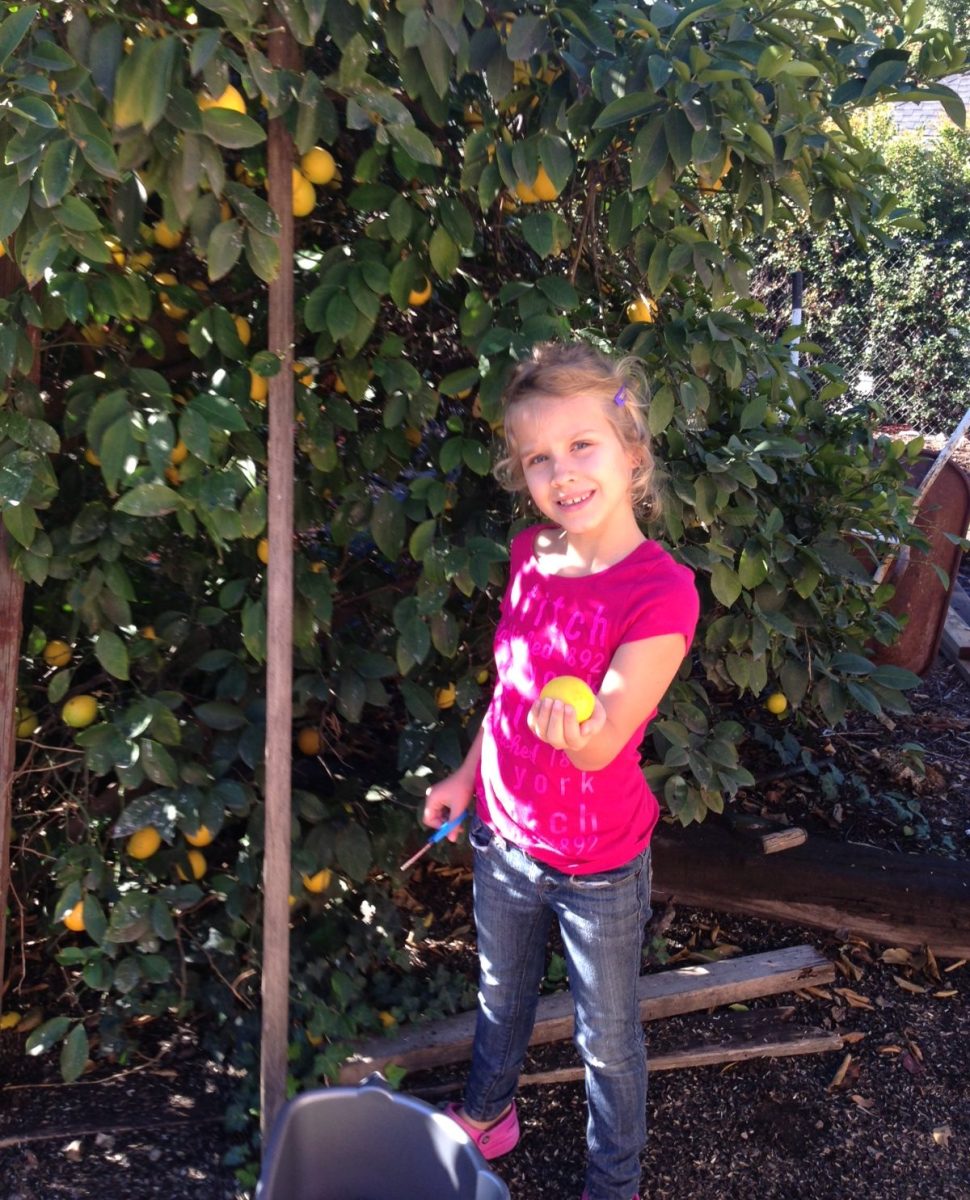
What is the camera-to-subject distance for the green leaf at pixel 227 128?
57.5 inches

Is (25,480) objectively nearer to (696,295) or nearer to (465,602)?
(465,602)

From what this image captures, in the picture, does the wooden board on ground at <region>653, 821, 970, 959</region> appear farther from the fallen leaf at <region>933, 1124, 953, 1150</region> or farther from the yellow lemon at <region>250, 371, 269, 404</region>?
the yellow lemon at <region>250, 371, 269, 404</region>

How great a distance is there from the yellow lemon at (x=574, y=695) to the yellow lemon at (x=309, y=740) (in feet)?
3.05

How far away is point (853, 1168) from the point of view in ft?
7.63

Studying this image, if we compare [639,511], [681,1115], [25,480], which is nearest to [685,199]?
[639,511]

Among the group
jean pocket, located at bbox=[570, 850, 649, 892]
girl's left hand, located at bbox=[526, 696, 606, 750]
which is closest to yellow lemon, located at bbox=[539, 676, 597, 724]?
girl's left hand, located at bbox=[526, 696, 606, 750]

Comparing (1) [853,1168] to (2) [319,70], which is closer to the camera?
(2) [319,70]

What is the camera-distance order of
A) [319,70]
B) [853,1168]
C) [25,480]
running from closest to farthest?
[25,480], [319,70], [853,1168]

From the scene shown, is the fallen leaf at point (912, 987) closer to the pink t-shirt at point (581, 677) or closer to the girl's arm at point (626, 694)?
the pink t-shirt at point (581, 677)

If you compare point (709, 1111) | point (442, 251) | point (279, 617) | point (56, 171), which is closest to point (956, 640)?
point (709, 1111)

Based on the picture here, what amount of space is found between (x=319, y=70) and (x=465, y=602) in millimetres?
1049

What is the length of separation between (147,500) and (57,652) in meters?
0.74

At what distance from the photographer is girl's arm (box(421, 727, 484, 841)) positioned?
203 centimetres

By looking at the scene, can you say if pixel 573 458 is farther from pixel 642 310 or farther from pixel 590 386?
pixel 642 310
